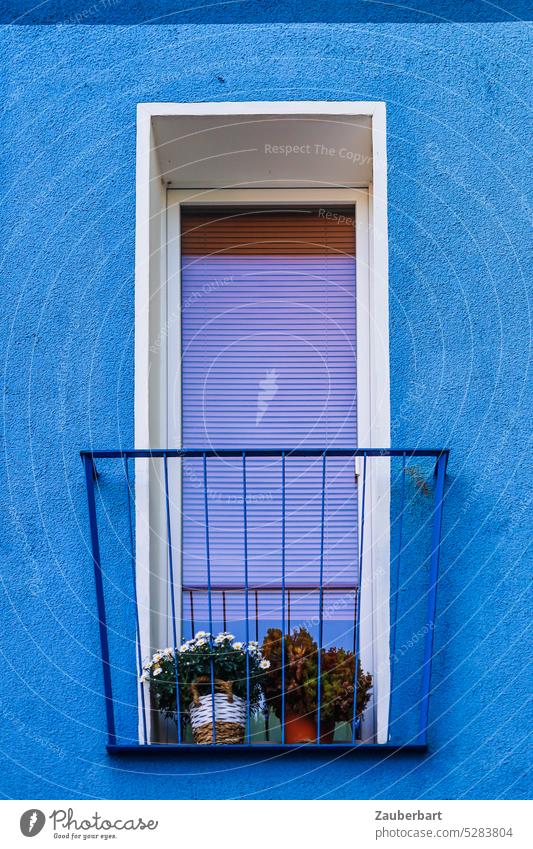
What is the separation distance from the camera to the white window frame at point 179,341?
201 inches

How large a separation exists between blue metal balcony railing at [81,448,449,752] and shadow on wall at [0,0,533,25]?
1845 mm

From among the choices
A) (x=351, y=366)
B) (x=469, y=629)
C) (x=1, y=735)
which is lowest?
(x=1, y=735)

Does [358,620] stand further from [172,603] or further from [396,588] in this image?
[172,603]

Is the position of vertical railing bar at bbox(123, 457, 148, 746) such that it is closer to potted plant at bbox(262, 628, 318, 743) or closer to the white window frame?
the white window frame

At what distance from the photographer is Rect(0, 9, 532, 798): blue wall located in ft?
16.1

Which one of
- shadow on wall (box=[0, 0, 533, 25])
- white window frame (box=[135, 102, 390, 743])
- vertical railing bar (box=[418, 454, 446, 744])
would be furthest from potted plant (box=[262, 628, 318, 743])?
shadow on wall (box=[0, 0, 533, 25])

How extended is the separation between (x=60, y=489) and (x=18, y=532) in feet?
0.76

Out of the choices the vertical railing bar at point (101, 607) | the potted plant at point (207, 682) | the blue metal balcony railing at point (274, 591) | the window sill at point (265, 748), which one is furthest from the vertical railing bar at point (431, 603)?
the vertical railing bar at point (101, 607)

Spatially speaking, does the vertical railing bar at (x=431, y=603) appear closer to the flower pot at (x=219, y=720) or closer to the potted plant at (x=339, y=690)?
the potted plant at (x=339, y=690)

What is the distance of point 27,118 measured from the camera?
5461 mm

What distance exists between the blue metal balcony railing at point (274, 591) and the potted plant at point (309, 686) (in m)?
0.02
